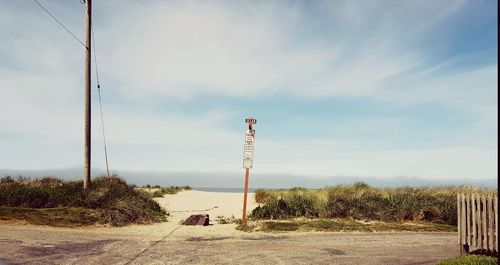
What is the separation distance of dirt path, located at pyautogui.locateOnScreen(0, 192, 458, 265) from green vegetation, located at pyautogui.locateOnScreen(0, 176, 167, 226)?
1.02 meters

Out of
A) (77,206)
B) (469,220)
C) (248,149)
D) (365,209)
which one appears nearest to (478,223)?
(469,220)

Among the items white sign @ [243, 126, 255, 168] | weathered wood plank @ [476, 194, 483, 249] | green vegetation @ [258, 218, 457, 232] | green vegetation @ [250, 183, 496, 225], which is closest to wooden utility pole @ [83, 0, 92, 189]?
green vegetation @ [250, 183, 496, 225]

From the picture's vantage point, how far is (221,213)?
2297cm

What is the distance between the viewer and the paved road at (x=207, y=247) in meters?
10.5

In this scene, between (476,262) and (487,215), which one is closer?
(476,262)

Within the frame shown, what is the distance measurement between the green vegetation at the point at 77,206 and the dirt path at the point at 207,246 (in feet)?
3.33

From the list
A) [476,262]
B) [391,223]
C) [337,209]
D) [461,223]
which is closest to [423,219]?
[391,223]

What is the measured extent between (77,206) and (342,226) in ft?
34.6

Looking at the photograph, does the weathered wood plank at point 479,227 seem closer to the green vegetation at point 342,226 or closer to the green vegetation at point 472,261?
the green vegetation at point 472,261

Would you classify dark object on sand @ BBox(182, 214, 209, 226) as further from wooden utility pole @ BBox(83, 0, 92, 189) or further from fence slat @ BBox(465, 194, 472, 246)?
fence slat @ BBox(465, 194, 472, 246)

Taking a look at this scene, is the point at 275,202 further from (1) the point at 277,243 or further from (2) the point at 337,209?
(1) the point at 277,243

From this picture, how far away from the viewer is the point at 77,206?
1781 centimetres

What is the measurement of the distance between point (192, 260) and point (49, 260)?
3210 millimetres

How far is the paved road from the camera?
34.3 feet
